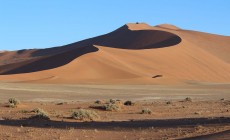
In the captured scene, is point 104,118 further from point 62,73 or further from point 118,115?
point 62,73

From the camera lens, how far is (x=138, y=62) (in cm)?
8975

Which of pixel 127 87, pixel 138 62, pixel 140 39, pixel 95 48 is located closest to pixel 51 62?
pixel 95 48

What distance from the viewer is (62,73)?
77.0 meters

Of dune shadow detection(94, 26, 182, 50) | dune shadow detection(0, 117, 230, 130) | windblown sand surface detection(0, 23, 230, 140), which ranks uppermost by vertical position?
dune shadow detection(94, 26, 182, 50)

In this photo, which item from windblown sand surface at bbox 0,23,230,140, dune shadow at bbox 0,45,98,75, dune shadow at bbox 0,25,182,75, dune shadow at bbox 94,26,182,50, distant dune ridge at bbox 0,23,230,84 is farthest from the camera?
dune shadow at bbox 94,26,182,50

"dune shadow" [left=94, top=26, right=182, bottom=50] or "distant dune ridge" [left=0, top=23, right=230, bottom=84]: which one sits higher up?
"dune shadow" [left=94, top=26, right=182, bottom=50]

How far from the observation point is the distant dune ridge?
75.9 metres

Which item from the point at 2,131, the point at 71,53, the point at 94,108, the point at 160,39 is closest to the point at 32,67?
the point at 71,53

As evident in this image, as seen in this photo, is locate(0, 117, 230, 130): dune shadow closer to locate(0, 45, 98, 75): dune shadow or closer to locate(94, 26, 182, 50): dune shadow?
locate(0, 45, 98, 75): dune shadow

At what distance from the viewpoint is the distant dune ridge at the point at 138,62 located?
2990 inches

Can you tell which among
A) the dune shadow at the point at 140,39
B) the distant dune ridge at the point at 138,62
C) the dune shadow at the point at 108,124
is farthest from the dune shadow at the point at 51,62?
the dune shadow at the point at 108,124

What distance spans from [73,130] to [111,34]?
12903 cm

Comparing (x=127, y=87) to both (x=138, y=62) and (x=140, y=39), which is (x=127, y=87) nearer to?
(x=138, y=62)

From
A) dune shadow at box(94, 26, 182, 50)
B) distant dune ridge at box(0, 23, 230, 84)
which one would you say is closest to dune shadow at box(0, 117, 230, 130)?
distant dune ridge at box(0, 23, 230, 84)
